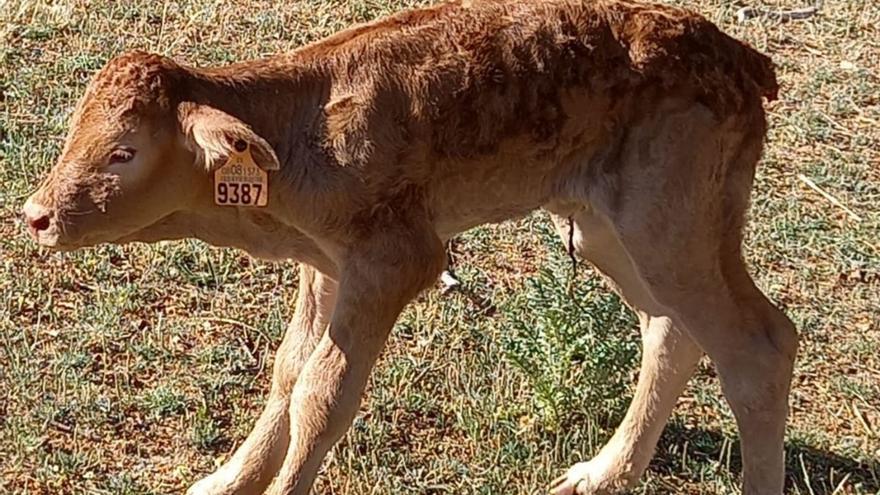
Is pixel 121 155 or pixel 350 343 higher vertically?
pixel 121 155

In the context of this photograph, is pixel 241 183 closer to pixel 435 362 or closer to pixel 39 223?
pixel 39 223

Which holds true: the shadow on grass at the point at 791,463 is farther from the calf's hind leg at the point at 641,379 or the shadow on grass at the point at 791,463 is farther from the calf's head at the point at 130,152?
the calf's head at the point at 130,152

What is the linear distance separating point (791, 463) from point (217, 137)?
2705 millimetres

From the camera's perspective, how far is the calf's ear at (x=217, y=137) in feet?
14.6

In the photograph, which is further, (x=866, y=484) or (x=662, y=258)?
(x=866, y=484)

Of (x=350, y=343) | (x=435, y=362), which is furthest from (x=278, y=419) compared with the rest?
(x=435, y=362)

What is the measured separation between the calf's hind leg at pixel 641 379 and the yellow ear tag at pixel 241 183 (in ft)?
4.37

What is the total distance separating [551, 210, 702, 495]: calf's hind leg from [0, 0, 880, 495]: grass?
0.17 m

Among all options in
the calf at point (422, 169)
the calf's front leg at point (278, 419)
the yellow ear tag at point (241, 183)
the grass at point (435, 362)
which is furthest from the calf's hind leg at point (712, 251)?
the yellow ear tag at point (241, 183)

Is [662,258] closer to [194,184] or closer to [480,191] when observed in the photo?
[480,191]

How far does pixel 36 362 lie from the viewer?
6191 mm

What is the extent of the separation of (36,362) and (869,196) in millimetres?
4403

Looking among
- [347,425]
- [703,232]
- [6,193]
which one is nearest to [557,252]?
[703,232]

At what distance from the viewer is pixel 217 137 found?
445 centimetres
